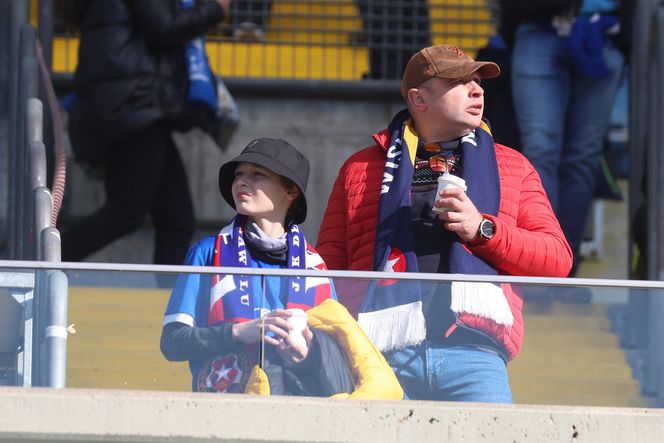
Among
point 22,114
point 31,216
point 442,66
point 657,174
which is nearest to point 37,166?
point 31,216

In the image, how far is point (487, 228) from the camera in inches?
202

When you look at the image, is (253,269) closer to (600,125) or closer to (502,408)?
(502,408)

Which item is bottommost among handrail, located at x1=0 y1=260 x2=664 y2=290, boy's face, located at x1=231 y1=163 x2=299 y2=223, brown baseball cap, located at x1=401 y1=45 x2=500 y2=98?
handrail, located at x1=0 y1=260 x2=664 y2=290

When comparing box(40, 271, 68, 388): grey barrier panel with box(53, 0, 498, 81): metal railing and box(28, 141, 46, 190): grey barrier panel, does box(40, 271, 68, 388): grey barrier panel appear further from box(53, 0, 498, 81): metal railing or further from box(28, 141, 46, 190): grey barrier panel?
box(53, 0, 498, 81): metal railing

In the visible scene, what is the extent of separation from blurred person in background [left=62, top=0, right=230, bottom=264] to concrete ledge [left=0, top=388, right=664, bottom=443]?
141 inches

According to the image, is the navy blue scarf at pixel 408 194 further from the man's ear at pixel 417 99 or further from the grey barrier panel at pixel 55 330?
the grey barrier panel at pixel 55 330

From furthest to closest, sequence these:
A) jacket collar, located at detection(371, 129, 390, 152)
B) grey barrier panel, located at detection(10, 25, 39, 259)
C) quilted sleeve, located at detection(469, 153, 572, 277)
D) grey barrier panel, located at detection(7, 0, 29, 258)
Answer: grey barrier panel, located at detection(7, 0, 29, 258), grey barrier panel, located at detection(10, 25, 39, 259), jacket collar, located at detection(371, 129, 390, 152), quilted sleeve, located at detection(469, 153, 572, 277)

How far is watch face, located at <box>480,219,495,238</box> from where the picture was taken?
5.11 m

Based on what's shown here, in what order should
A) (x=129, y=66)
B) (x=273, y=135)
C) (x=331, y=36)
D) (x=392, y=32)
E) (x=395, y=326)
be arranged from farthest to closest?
1. (x=331, y=36)
2. (x=392, y=32)
3. (x=273, y=135)
4. (x=129, y=66)
5. (x=395, y=326)

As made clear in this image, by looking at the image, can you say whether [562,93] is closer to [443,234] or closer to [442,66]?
[442,66]

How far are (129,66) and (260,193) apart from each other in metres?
3.10

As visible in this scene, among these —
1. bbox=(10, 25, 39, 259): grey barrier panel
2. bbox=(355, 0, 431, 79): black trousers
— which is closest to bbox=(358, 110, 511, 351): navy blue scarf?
bbox=(10, 25, 39, 259): grey barrier panel

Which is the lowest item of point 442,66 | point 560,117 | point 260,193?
point 560,117

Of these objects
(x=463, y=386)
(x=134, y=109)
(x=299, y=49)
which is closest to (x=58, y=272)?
(x=463, y=386)
